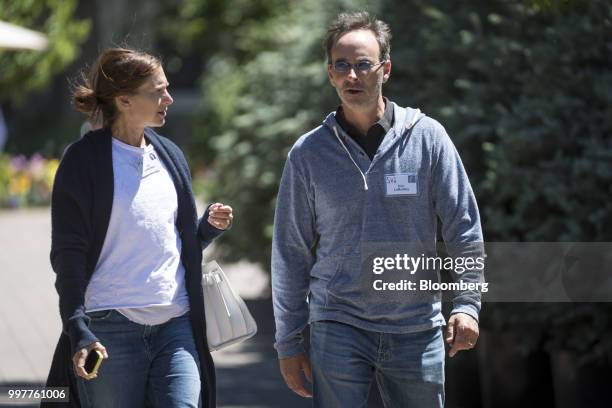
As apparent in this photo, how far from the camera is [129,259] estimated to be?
12.4 feet

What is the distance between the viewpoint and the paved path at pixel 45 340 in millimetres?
7453

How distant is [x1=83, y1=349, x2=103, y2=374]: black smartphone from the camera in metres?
3.55

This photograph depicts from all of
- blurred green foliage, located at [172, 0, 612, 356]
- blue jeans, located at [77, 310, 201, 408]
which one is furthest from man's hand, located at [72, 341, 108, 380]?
blurred green foliage, located at [172, 0, 612, 356]

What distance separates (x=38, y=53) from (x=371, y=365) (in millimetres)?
Result: 16226

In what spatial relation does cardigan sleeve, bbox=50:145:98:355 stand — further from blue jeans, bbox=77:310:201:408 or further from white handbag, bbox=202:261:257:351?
white handbag, bbox=202:261:257:351

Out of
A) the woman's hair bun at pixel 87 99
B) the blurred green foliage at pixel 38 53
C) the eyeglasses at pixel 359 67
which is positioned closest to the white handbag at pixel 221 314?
the woman's hair bun at pixel 87 99

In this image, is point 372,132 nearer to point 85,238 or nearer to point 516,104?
point 85,238

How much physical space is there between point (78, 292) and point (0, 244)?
11946 millimetres

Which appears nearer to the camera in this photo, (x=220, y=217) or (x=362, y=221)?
(x=362, y=221)

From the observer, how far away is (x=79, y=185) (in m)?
3.78

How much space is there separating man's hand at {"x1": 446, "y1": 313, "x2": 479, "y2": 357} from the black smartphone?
1072mm

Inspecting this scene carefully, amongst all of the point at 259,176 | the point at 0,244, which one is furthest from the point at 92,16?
the point at 259,176

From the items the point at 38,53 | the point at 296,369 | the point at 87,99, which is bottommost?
the point at 296,369

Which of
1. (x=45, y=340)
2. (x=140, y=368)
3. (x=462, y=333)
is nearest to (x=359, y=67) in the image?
(x=462, y=333)
